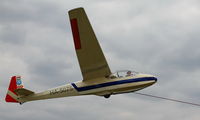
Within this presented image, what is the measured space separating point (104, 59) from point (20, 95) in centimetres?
903

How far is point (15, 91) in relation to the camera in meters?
30.5

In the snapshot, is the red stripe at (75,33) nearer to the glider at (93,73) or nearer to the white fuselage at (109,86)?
the glider at (93,73)

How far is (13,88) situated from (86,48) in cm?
1106

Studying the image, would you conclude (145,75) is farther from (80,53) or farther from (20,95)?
(20,95)

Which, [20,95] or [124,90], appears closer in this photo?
[124,90]

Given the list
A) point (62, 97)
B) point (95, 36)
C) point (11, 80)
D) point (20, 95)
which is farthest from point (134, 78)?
point (11, 80)

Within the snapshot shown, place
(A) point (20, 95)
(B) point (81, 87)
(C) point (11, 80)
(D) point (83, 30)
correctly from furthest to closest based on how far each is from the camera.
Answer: (C) point (11, 80) < (A) point (20, 95) < (B) point (81, 87) < (D) point (83, 30)

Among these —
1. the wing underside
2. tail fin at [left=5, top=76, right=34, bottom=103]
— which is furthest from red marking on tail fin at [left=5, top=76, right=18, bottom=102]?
the wing underside

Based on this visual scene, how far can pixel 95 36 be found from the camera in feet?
85.3

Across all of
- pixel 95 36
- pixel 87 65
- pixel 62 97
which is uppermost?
pixel 95 36

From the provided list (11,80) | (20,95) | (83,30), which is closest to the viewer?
(83,30)

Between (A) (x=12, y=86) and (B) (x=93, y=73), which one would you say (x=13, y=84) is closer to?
(A) (x=12, y=86)

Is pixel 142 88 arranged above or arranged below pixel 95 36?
below

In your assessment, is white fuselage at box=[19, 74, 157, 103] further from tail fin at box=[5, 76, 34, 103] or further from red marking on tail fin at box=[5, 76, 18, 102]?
red marking on tail fin at box=[5, 76, 18, 102]
